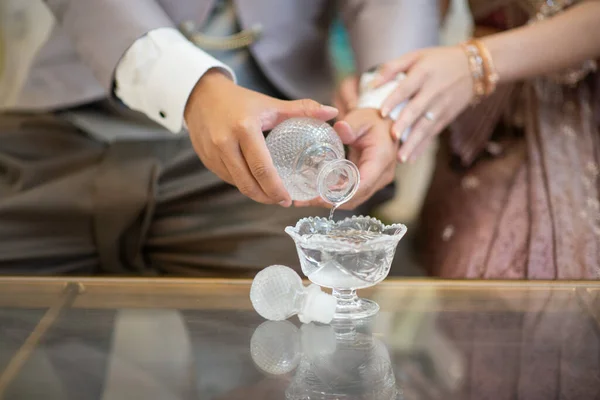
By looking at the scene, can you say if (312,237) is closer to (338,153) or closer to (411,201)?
(338,153)

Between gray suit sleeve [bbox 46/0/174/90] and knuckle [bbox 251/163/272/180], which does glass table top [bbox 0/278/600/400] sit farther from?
gray suit sleeve [bbox 46/0/174/90]

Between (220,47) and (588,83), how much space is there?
0.56 meters

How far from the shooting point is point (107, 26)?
997mm

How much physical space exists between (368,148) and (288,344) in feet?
1.03

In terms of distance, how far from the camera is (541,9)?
112 cm

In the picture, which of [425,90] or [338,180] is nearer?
[338,180]

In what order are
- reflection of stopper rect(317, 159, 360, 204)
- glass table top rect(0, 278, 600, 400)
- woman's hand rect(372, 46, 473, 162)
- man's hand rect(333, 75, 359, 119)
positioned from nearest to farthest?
glass table top rect(0, 278, 600, 400) < reflection of stopper rect(317, 159, 360, 204) < woman's hand rect(372, 46, 473, 162) < man's hand rect(333, 75, 359, 119)

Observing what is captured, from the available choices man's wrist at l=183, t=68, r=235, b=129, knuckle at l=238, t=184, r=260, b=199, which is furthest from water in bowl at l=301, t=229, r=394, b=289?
man's wrist at l=183, t=68, r=235, b=129

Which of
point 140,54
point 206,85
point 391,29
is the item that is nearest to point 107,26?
point 140,54

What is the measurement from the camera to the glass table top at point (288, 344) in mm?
602

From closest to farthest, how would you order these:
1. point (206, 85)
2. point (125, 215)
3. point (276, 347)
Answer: point (276, 347), point (206, 85), point (125, 215)

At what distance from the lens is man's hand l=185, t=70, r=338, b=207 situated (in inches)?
30.3

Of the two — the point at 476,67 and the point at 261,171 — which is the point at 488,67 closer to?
the point at 476,67

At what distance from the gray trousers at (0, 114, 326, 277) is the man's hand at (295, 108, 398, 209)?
0.17 meters
